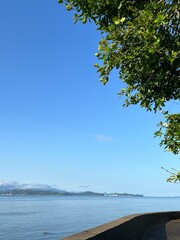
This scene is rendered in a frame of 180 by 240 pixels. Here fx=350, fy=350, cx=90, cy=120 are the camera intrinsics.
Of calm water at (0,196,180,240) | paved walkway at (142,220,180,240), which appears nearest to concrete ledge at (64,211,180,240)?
paved walkway at (142,220,180,240)

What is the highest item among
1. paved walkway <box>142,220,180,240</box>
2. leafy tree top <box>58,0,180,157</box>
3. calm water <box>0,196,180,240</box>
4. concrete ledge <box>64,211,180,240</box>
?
leafy tree top <box>58,0,180,157</box>

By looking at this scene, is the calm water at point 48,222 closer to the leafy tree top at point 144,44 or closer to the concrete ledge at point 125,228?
the concrete ledge at point 125,228

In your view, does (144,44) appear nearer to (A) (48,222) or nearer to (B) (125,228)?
(B) (125,228)

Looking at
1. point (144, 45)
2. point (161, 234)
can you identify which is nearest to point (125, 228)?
point (161, 234)

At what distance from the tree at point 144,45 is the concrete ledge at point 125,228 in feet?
12.0

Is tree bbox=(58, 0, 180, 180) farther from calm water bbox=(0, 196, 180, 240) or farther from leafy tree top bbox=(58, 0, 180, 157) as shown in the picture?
calm water bbox=(0, 196, 180, 240)

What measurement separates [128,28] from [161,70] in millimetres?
1327

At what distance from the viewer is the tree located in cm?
639

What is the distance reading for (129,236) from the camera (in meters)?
13.4

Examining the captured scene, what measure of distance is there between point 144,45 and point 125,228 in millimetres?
8888

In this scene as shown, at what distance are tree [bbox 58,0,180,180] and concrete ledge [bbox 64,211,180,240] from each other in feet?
12.0

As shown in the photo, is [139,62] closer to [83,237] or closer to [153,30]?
[153,30]

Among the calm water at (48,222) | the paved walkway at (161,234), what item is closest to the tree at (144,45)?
the paved walkway at (161,234)

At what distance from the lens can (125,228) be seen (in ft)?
43.9
